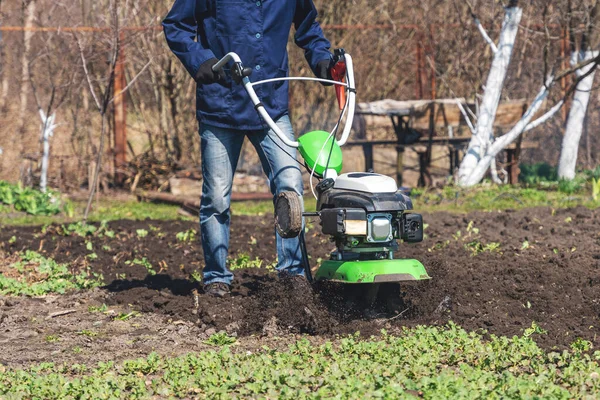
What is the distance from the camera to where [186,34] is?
5.33 meters

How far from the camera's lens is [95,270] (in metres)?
6.88

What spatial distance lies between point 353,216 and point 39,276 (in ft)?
9.66

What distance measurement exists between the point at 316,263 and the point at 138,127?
722 centimetres

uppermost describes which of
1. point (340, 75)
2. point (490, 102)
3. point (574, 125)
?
point (340, 75)

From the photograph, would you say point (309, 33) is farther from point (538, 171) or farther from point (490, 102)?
point (538, 171)

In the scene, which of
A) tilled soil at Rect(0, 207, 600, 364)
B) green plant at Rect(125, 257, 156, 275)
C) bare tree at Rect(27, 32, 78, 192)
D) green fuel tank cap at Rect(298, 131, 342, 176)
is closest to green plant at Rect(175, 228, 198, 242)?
tilled soil at Rect(0, 207, 600, 364)

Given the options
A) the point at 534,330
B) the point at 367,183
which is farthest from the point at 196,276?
the point at 534,330

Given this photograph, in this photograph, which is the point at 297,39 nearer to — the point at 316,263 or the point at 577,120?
the point at 316,263

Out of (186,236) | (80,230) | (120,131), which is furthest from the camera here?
(120,131)

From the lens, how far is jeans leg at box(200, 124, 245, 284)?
5.46 m

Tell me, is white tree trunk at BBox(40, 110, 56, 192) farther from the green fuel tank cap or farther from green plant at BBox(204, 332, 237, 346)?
green plant at BBox(204, 332, 237, 346)

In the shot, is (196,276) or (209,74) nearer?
(209,74)

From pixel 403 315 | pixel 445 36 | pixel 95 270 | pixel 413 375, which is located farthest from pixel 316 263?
pixel 445 36

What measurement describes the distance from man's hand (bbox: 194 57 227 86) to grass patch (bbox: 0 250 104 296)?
1.87 meters
